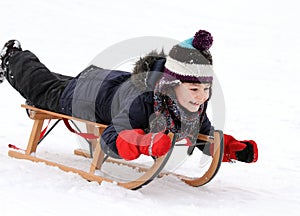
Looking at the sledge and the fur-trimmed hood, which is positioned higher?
the fur-trimmed hood

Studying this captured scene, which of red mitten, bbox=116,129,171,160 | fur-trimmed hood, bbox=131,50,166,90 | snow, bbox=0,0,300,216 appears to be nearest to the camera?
red mitten, bbox=116,129,171,160

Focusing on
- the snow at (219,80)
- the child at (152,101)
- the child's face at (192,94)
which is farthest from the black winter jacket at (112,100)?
the snow at (219,80)

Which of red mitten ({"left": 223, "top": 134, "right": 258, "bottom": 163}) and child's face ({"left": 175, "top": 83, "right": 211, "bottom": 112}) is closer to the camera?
child's face ({"left": 175, "top": 83, "right": 211, "bottom": 112})

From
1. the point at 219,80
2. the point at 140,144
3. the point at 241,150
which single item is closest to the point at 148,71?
the point at 140,144

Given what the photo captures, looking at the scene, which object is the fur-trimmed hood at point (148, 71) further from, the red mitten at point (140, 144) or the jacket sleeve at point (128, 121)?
the red mitten at point (140, 144)

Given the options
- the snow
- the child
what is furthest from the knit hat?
the snow

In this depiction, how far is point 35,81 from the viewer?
2.83 meters

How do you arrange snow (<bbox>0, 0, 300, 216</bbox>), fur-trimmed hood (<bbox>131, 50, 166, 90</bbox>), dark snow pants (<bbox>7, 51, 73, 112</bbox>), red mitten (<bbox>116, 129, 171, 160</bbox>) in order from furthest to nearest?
dark snow pants (<bbox>7, 51, 73, 112</bbox>) < fur-trimmed hood (<bbox>131, 50, 166, 90</bbox>) < snow (<bbox>0, 0, 300, 216</bbox>) < red mitten (<bbox>116, 129, 171, 160</bbox>)

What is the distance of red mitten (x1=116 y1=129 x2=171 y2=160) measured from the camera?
6.58 feet

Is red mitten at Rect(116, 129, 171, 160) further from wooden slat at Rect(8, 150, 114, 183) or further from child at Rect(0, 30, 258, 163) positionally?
wooden slat at Rect(8, 150, 114, 183)

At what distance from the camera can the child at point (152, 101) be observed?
2.14 metres

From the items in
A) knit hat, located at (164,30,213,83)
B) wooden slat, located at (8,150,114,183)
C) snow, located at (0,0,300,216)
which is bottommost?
wooden slat, located at (8,150,114,183)

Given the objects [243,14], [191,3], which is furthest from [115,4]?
[243,14]

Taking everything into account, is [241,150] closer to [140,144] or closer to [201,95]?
[201,95]
